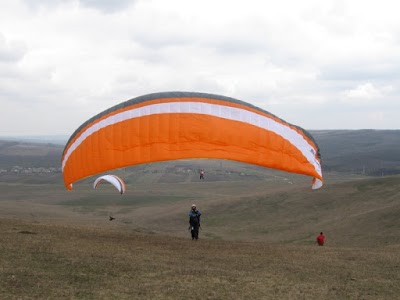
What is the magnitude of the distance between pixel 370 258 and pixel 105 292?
11.1 m

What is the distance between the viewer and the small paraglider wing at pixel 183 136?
54.9 feet

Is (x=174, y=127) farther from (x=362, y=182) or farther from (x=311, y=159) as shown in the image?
(x=362, y=182)

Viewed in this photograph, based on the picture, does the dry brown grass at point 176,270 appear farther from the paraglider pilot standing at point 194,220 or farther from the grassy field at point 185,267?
the paraglider pilot standing at point 194,220

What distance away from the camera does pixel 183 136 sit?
55.2 ft

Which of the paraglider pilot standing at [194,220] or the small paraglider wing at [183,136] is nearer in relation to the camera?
the small paraglider wing at [183,136]

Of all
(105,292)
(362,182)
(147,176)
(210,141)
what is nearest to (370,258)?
(210,141)

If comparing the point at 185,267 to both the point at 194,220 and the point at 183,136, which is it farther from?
the point at 194,220

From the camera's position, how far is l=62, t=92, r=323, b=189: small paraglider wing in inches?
659

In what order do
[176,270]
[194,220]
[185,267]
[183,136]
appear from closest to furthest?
[176,270]
[185,267]
[183,136]
[194,220]

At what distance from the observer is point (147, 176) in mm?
123875

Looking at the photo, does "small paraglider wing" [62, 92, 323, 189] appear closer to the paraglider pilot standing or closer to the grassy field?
the grassy field

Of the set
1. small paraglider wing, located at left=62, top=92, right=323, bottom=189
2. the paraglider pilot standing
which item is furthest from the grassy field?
small paraglider wing, located at left=62, top=92, right=323, bottom=189

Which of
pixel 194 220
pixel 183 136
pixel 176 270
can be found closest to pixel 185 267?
pixel 176 270

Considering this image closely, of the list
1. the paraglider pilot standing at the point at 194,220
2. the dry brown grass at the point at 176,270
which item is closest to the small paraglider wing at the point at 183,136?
the dry brown grass at the point at 176,270
